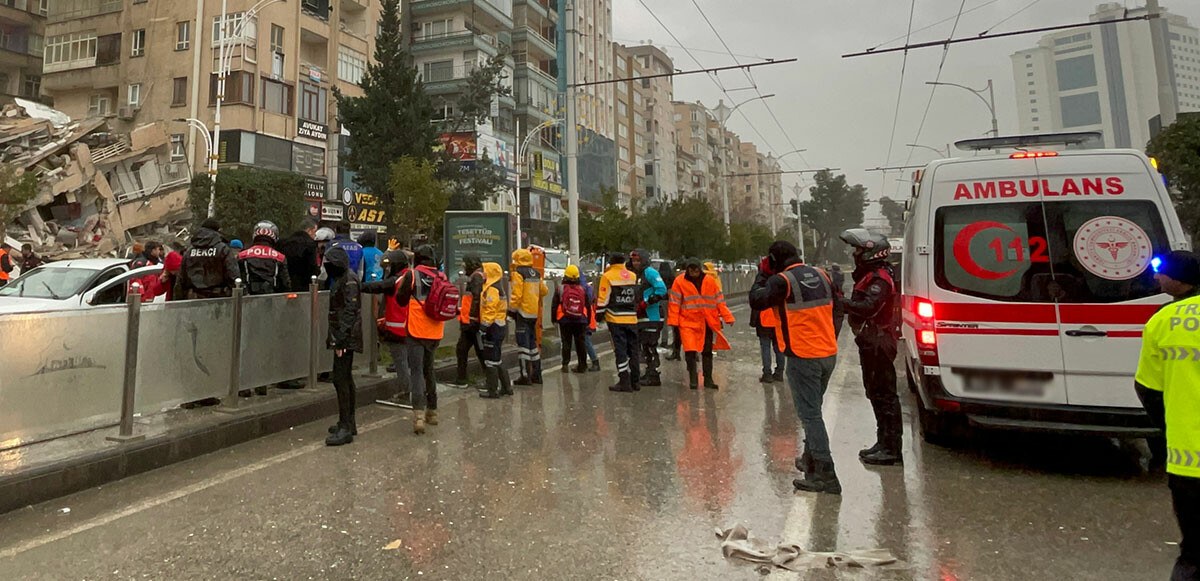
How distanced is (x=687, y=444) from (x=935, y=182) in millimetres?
3048

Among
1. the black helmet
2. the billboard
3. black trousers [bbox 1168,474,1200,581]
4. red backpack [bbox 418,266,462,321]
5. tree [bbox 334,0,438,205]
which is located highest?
tree [bbox 334,0,438,205]

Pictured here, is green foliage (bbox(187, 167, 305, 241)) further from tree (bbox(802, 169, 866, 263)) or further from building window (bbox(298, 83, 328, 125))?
tree (bbox(802, 169, 866, 263))

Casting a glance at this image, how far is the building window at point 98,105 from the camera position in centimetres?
3525

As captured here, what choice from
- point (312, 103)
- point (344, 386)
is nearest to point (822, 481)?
point (344, 386)

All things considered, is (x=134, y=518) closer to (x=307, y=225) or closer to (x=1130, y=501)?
(x=307, y=225)

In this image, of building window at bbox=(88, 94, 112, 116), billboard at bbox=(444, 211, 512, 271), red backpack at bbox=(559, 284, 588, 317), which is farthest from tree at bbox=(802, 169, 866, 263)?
red backpack at bbox=(559, 284, 588, 317)

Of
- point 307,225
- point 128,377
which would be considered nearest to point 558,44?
point 307,225

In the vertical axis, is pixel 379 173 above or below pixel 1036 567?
above

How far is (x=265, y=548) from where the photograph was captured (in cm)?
Result: 349

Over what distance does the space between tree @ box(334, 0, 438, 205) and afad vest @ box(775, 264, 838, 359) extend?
76.8ft

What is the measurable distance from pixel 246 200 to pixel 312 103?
10033 millimetres

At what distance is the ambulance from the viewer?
14.9 ft

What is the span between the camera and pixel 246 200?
26.7 m

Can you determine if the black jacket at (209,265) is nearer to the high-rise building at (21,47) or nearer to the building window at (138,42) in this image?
the building window at (138,42)
